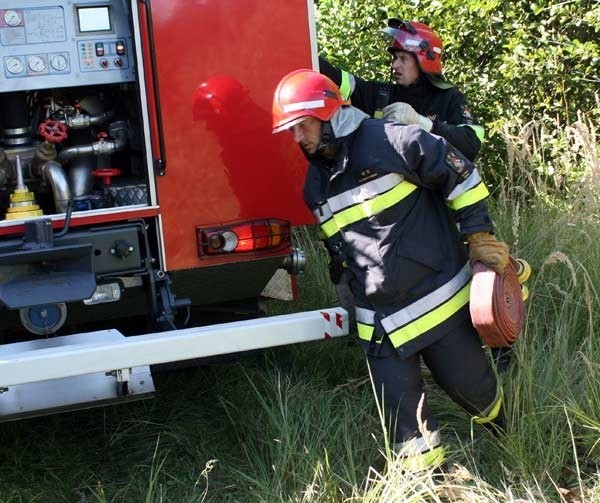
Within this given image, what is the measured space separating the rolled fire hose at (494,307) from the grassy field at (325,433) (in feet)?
0.72

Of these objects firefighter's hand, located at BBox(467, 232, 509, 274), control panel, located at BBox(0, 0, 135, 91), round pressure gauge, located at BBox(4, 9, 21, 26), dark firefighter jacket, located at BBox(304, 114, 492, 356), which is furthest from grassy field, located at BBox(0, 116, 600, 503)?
Answer: round pressure gauge, located at BBox(4, 9, 21, 26)

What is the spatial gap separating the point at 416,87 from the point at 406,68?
0.12 m

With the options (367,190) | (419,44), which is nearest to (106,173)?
(367,190)

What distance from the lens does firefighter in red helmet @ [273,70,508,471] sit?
3545 mm

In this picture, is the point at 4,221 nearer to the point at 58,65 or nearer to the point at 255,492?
the point at 58,65

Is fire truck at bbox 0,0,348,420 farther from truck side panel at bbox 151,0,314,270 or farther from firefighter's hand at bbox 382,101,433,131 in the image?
firefighter's hand at bbox 382,101,433,131

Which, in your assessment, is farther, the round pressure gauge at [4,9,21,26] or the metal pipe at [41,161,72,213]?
the metal pipe at [41,161,72,213]

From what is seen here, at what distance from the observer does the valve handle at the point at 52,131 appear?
3967mm

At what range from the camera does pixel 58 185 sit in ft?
12.8

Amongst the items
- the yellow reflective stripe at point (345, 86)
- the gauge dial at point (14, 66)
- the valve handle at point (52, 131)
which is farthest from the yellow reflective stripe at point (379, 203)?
the yellow reflective stripe at point (345, 86)

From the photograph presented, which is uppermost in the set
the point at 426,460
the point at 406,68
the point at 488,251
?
the point at 406,68

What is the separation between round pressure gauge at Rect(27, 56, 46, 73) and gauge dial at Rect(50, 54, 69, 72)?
0.04 m

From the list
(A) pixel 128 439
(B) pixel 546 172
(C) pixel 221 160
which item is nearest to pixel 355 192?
(C) pixel 221 160

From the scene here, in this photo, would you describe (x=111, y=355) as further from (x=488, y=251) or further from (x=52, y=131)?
(x=488, y=251)
